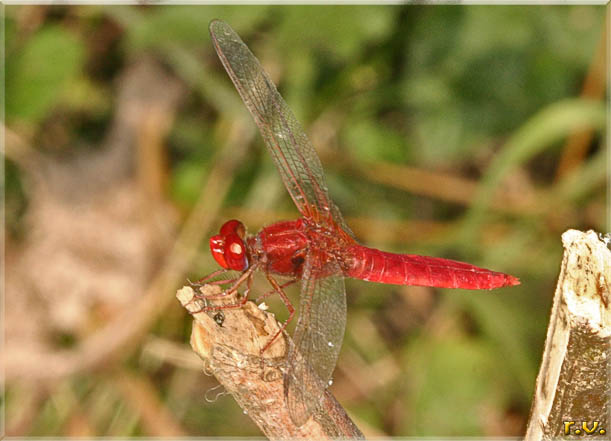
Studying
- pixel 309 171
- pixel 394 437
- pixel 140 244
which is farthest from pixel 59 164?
pixel 394 437

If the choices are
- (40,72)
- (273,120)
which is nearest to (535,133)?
(273,120)

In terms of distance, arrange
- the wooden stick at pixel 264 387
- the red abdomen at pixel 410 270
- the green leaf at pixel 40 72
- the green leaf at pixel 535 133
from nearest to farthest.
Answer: the wooden stick at pixel 264 387
the red abdomen at pixel 410 270
the green leaf at pixel 535 133
the green leaf at pixel 40 72

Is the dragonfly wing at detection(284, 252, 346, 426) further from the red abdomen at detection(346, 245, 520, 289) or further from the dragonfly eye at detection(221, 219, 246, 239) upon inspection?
the dragonfly eye at detection(221, 219, 246, 239)

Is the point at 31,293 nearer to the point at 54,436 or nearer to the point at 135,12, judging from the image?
the point at 54,436

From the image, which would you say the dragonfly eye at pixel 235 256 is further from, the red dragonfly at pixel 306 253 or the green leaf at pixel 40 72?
the green leaf at pixel 40 72

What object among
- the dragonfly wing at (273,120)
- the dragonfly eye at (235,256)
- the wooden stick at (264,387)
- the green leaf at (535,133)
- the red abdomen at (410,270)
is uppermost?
the green leaf at (535,133)

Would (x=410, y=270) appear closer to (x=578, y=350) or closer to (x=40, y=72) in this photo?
(x=578, y=350)

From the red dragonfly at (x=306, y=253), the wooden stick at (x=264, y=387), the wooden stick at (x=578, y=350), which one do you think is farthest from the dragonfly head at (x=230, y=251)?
the wooden stick at (x=578, y=350)
